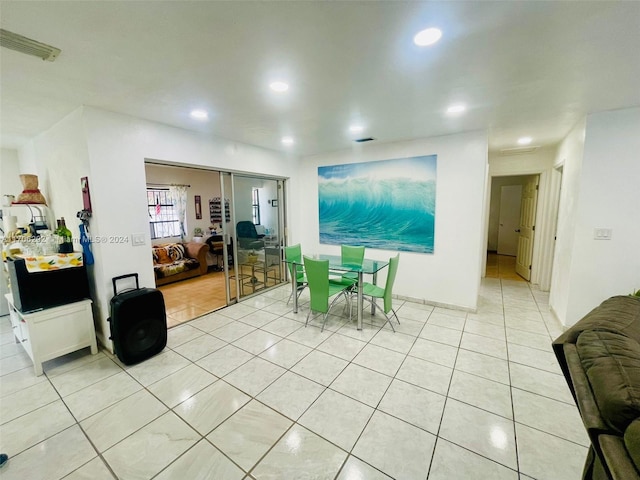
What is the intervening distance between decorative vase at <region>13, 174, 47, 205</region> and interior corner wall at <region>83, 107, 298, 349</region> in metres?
1.33

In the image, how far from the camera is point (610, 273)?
2.85 meters

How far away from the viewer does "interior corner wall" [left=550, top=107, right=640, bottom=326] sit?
2.71 metres

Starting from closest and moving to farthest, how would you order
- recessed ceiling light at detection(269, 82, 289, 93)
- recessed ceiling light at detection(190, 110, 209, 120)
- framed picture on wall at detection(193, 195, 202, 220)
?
recessed ceiling light at detection(269, 82, 289, 93) → recessed ceiling light at detection(190, 110, 209, 120) → framed picture on wall at detection(193, 195, 202, 220)

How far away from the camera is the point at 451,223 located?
12.3 ft

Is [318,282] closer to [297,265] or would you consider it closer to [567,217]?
[297,265]

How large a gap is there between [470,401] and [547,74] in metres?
2.55

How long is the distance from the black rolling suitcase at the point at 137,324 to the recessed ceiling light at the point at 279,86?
230 cm

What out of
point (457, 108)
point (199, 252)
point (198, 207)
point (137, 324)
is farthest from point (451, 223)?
point (198, 207)

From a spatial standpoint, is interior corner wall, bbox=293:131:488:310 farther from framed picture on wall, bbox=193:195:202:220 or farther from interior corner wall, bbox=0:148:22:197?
interior corner wall, bbox=0:148:22:197

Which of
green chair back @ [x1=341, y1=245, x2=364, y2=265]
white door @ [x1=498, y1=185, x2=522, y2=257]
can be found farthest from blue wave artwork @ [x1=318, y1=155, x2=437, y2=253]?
white door @ [x1=498, y1=185, x2=522, y2=257]

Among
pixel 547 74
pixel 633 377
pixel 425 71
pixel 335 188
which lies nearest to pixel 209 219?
pixel 335 188

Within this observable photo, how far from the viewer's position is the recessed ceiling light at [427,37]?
1466mm

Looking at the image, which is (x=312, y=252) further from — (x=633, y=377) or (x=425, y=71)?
(x=633, y=377)

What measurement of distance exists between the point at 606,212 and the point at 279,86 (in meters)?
3.63
